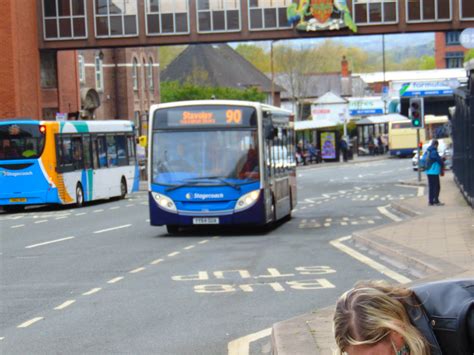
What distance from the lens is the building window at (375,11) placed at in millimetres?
48781

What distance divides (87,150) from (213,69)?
7381 centimetres

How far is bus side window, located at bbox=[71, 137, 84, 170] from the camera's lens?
120ft

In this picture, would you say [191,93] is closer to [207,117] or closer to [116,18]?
[116,18]

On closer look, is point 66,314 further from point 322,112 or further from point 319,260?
point 322,112

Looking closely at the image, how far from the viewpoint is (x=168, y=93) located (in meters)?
87.4

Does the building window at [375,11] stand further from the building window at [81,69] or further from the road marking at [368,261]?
the road marking at [368,261]

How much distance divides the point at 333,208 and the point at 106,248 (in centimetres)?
1294

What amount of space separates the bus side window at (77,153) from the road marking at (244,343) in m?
26.8

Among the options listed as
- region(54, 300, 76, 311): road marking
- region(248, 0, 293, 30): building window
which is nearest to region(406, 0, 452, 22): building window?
region(248, 0, 293, 30): building window

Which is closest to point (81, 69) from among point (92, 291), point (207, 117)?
point (207, 117)

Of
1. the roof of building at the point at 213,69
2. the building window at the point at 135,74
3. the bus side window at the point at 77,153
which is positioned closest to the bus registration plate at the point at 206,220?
the bus side window at the point at 77,153

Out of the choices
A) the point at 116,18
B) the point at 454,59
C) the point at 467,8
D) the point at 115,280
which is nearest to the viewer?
the point at 115,280

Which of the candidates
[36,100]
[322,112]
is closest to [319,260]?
[36,100]

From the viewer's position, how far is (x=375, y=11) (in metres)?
48.8
